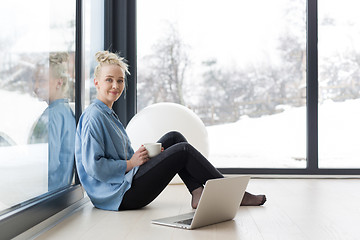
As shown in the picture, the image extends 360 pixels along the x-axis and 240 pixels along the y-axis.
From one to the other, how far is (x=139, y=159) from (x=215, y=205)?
53 centimetres

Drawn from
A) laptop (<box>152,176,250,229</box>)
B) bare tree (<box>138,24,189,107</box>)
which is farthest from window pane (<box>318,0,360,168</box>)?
laptop (<box>152,176,250,229</box>)

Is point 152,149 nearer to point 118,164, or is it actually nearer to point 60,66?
point 118,164

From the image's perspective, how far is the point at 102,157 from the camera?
8.73ft

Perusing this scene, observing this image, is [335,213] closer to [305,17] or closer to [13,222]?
[13,222]

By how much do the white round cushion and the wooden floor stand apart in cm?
47

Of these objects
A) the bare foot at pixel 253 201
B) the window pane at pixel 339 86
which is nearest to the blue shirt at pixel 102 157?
the bare foot at pixel 253 201

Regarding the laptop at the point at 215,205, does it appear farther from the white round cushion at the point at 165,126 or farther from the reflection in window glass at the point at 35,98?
the white round cushion at the point at 165,126

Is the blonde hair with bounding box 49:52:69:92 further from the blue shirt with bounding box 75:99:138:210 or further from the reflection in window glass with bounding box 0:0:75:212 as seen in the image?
the blue shirt with bounding box 75:99:138:210

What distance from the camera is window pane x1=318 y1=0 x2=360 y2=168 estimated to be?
14.7 feet

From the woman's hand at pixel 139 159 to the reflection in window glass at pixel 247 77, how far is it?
1.91 m

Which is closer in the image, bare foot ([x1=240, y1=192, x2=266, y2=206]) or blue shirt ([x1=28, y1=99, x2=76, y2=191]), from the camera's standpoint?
blue shirt ([x1=28, y1=99, x2=76, y2=191])

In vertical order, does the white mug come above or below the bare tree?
below

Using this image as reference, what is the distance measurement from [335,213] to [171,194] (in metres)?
1.14

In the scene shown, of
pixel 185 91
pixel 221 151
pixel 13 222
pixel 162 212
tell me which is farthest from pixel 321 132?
pixel 13 222
